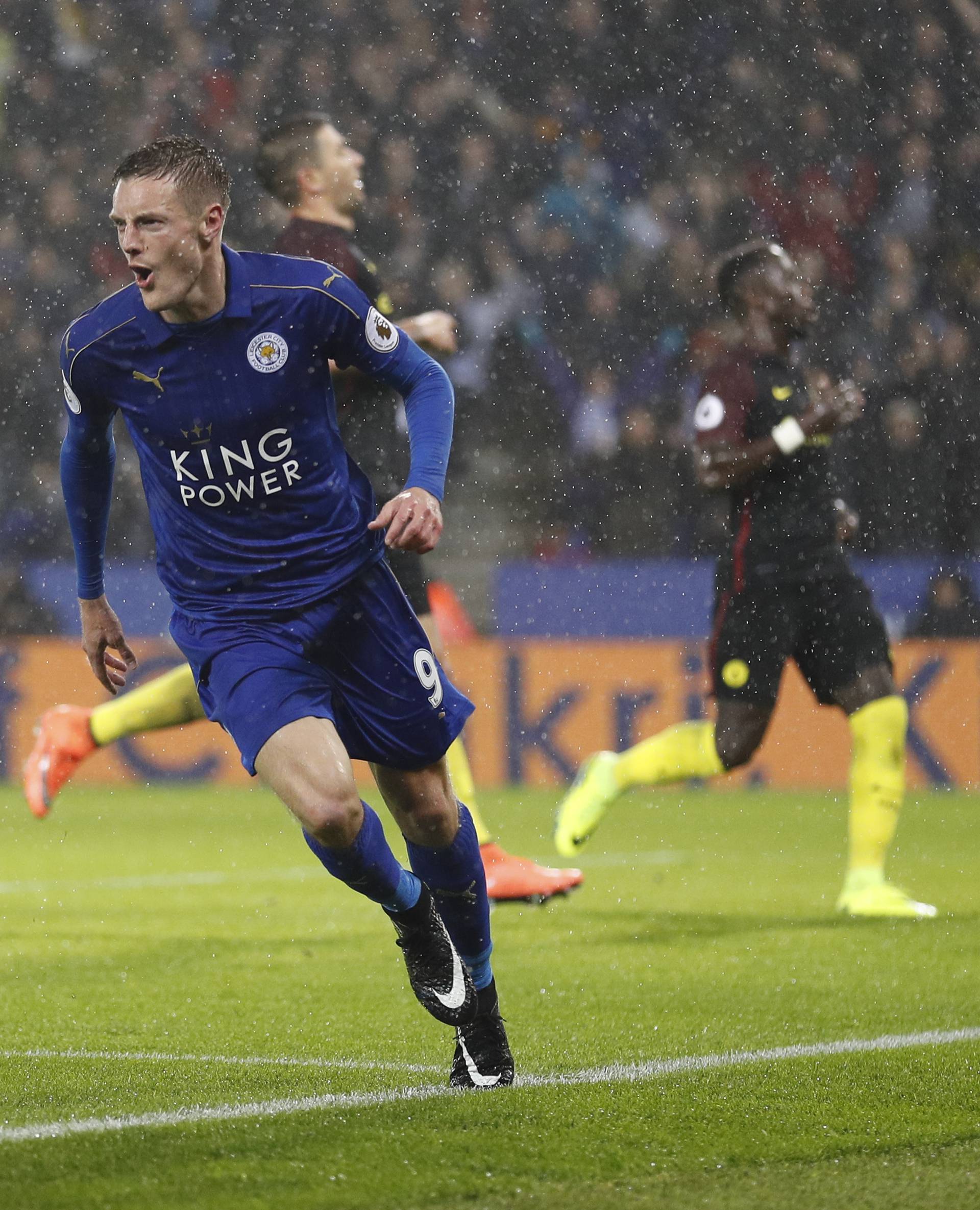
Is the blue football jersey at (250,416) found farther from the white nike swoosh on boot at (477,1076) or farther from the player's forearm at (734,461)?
the player's forearm at (734,461)

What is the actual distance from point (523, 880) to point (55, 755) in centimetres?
168

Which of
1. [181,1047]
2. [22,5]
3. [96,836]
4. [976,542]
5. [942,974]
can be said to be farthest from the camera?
[22,5]

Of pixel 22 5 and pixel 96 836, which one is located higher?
pixel 22 5

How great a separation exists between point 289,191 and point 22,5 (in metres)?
11.0

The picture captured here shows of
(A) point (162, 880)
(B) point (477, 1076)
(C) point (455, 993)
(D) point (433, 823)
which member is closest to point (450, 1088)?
(B) point (477, 1076)

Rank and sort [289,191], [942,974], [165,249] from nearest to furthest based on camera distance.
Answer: [165,249] < [942,974] < [289,191]

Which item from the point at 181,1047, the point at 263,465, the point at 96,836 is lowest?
the point at 96,836

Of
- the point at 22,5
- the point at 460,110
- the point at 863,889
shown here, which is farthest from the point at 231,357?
the point at 22,5

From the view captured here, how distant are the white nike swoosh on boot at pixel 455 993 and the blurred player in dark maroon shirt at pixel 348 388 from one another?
7.19 feet

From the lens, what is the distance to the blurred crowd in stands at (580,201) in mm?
12984

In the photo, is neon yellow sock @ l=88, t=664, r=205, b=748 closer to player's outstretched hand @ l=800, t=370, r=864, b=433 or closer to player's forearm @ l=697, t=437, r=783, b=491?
player's forearm @ l=697, t=437, r=783, b=491

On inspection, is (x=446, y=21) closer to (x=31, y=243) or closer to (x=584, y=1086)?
(x=31, y=243)

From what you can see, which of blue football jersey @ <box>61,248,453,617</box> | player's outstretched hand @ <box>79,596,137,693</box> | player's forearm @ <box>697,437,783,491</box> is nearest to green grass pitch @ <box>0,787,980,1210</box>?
player's outstretched hand @ <box>79,596,137,693</box>

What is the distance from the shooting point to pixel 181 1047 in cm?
416
